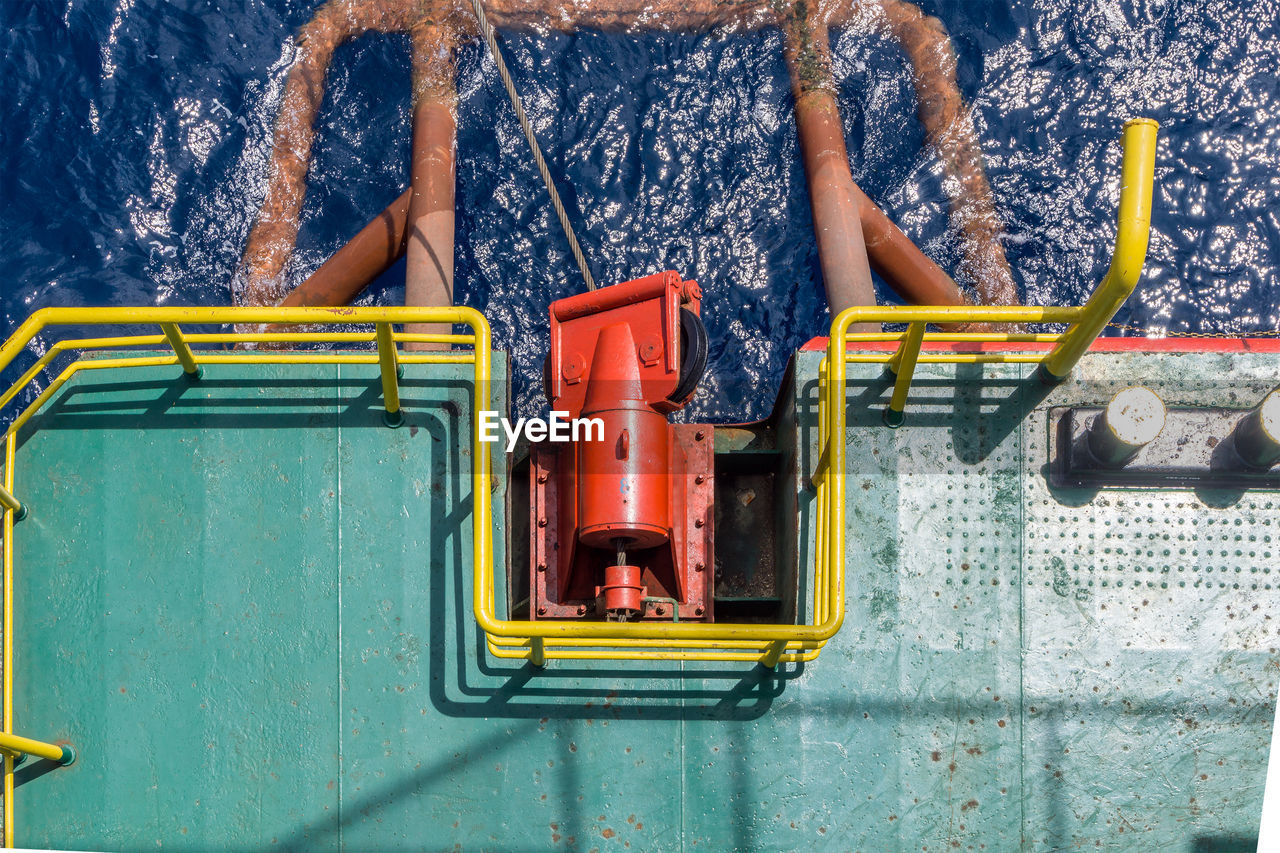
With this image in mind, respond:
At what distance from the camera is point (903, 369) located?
4.71 m

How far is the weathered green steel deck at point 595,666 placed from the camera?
4602 mm

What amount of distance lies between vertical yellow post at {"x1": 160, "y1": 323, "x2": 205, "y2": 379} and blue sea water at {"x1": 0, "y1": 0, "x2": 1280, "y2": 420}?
3.18m

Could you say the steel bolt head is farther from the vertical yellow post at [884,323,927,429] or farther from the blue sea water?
the blue sea water

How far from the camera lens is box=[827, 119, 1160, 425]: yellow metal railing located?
3.65 metres

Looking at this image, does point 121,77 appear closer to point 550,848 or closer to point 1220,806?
point 550,848

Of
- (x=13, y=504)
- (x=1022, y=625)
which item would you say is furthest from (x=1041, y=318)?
(x=13, y=504)

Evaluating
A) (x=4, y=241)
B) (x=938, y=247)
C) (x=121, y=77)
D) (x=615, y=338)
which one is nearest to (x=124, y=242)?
(x=4, y=241)

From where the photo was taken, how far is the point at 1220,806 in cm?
455

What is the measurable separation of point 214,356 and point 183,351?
0.69 ft

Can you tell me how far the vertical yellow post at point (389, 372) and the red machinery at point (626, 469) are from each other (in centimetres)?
83

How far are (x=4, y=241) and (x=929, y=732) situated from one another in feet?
28.7

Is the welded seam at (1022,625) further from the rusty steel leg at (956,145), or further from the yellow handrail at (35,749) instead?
the yellow handrail at (35,749)

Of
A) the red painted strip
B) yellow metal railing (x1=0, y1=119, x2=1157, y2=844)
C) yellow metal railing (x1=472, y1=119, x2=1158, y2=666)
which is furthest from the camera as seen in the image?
the red painted strip

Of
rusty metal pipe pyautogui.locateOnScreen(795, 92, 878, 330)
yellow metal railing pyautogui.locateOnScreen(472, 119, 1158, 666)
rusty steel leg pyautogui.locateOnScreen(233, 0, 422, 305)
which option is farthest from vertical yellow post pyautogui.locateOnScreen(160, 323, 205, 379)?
rusty metal pipe pyautogui.locateOnScreen(795, 92, 878, 330)
